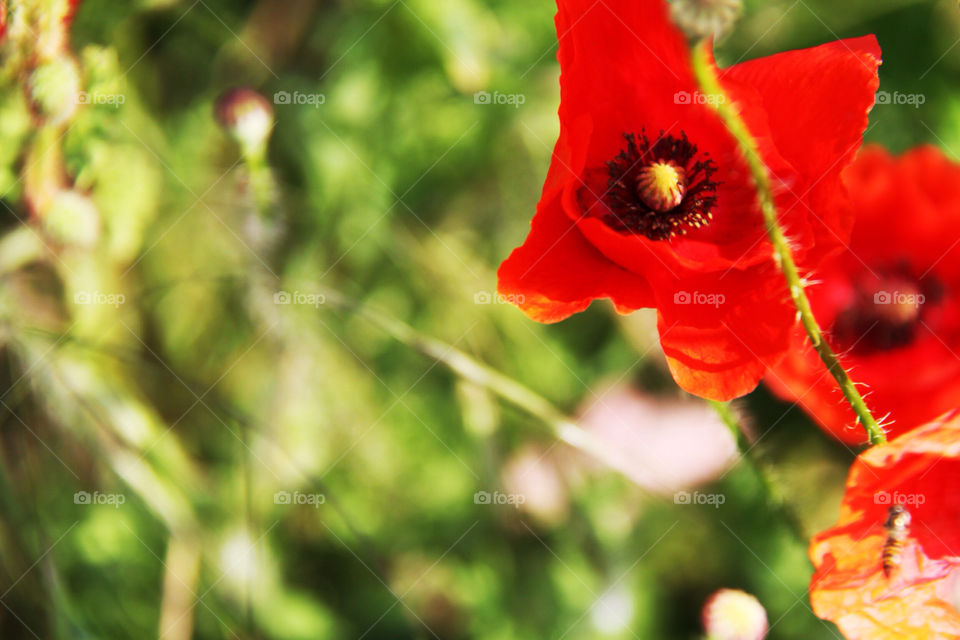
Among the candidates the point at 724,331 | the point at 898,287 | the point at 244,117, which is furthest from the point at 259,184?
the point at 898,287

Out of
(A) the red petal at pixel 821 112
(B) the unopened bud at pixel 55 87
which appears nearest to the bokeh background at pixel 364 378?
(B) the unopened bud at pixel 55 87

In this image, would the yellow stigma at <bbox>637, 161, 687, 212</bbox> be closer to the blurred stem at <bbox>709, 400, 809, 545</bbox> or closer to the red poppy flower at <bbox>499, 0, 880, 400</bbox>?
the red poppy flower at <bbox>499, 0, 880, 400</bbox>

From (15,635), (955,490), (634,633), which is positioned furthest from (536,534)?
(15,635)

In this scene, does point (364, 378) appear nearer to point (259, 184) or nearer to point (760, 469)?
point (259, 184)

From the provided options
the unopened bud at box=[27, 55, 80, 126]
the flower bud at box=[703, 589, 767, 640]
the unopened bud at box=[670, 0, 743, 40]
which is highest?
the unopened bud at box=[27, 55, 80, 126]

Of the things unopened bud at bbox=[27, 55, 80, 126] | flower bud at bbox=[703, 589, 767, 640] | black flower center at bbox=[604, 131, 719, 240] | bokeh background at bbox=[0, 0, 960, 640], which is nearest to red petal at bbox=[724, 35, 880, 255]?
black flower center at bbox=[604, 131, 719, 240]

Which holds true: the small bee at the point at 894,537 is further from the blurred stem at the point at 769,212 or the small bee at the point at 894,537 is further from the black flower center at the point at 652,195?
the black flower center at the point at 652,195
